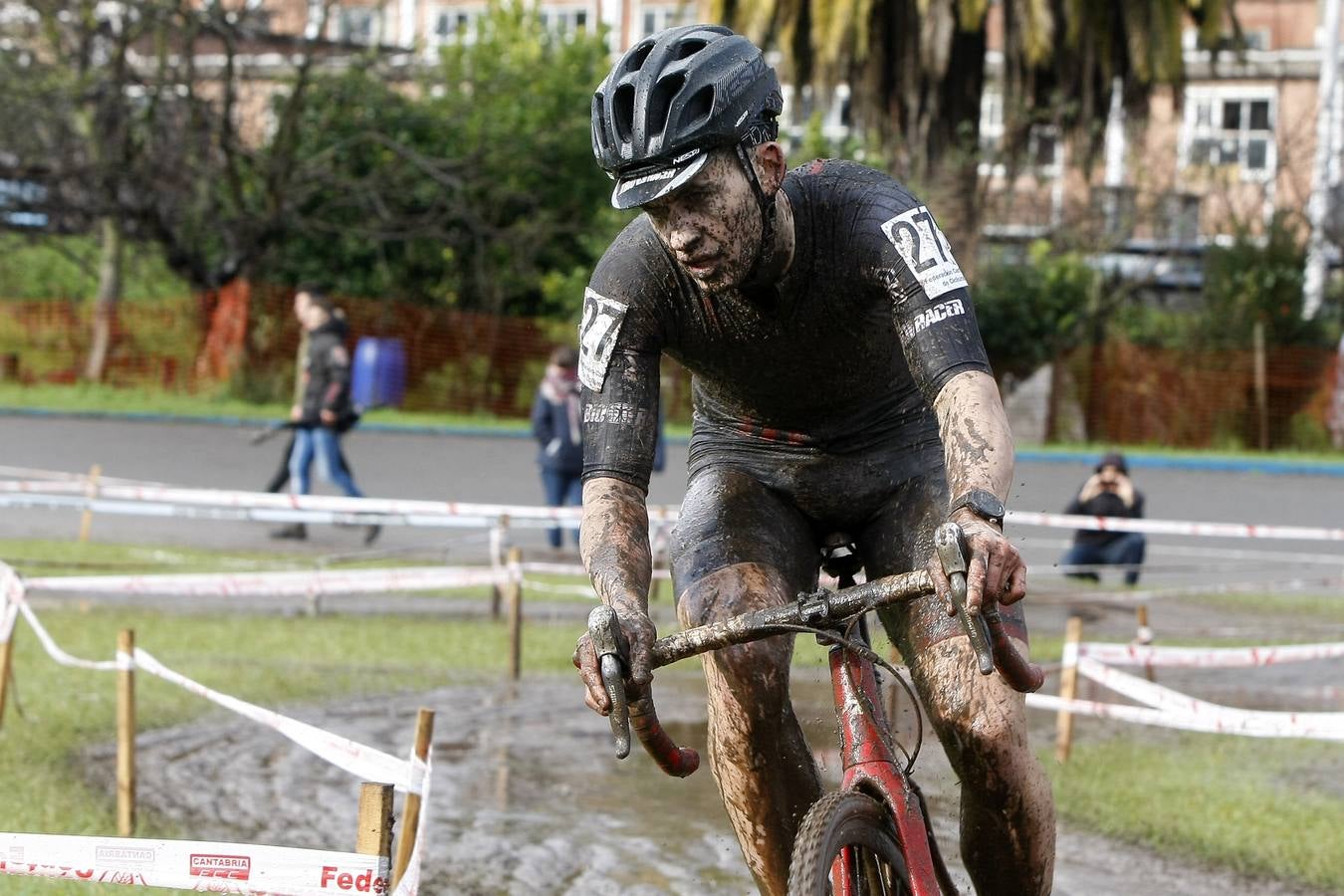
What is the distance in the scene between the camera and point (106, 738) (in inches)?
320

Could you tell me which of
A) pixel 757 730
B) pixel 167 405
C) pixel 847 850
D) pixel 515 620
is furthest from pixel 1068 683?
pixel 167 405

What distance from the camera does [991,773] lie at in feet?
13.0

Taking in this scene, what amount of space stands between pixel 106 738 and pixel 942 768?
155 inches

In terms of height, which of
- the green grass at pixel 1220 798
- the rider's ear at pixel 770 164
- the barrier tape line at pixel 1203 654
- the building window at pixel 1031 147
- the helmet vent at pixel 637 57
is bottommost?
the green grass at pixel 1220 798

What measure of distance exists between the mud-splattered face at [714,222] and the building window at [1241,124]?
38.1m

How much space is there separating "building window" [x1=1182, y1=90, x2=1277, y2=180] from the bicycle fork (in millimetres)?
38027

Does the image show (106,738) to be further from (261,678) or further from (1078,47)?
A: (1078,47)

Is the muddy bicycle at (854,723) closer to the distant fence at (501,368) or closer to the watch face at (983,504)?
the watch face at (983,504)

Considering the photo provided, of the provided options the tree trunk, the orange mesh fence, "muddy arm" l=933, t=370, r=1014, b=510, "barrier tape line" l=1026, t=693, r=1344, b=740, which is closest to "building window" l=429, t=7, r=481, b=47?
the tree trunk

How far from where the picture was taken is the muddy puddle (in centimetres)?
616

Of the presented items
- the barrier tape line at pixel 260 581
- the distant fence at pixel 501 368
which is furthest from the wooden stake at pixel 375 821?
the distant fence at pixel 501 368

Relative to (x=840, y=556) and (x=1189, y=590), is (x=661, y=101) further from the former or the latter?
(x=1189, y=590)

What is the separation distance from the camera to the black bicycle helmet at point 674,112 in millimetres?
3643

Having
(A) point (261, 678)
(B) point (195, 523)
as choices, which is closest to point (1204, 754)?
(A) point (261, 678)
